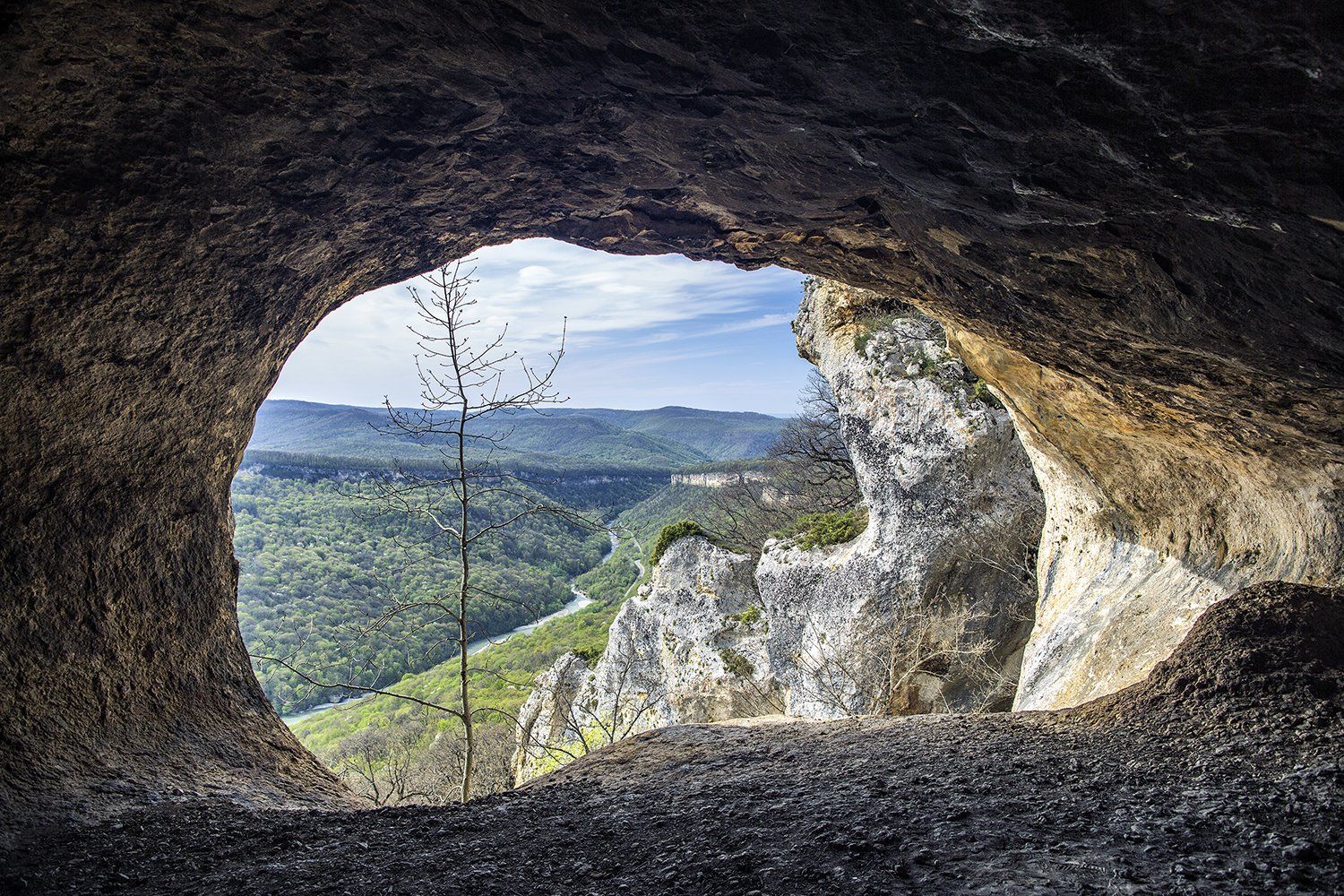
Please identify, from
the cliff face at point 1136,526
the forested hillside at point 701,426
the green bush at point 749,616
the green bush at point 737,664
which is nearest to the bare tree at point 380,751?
the green bush at point 737,664

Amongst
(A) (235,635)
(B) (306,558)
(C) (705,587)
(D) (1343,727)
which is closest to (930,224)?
(D) (1343,727)

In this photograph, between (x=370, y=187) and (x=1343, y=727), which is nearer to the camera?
(x=1343, y=727)

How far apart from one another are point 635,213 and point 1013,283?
2.79 metres

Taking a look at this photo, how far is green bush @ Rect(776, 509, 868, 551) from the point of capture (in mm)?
14797

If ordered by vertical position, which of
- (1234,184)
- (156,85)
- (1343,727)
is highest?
(156,85)

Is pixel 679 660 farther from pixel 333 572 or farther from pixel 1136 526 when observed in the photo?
pixel 333 572

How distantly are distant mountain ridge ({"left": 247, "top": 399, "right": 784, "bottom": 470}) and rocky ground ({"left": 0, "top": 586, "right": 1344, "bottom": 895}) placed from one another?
54529 millimetres

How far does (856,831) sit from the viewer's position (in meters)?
2.81

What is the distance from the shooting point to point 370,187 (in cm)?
421

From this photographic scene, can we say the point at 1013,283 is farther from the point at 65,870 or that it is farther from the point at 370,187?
the point at 65,870

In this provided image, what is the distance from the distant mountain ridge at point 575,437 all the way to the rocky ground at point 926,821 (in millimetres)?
54529

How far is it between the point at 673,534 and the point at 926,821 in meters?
16.2

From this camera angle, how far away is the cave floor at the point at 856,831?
2393mm

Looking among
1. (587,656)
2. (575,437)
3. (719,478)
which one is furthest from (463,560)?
(575,437)
